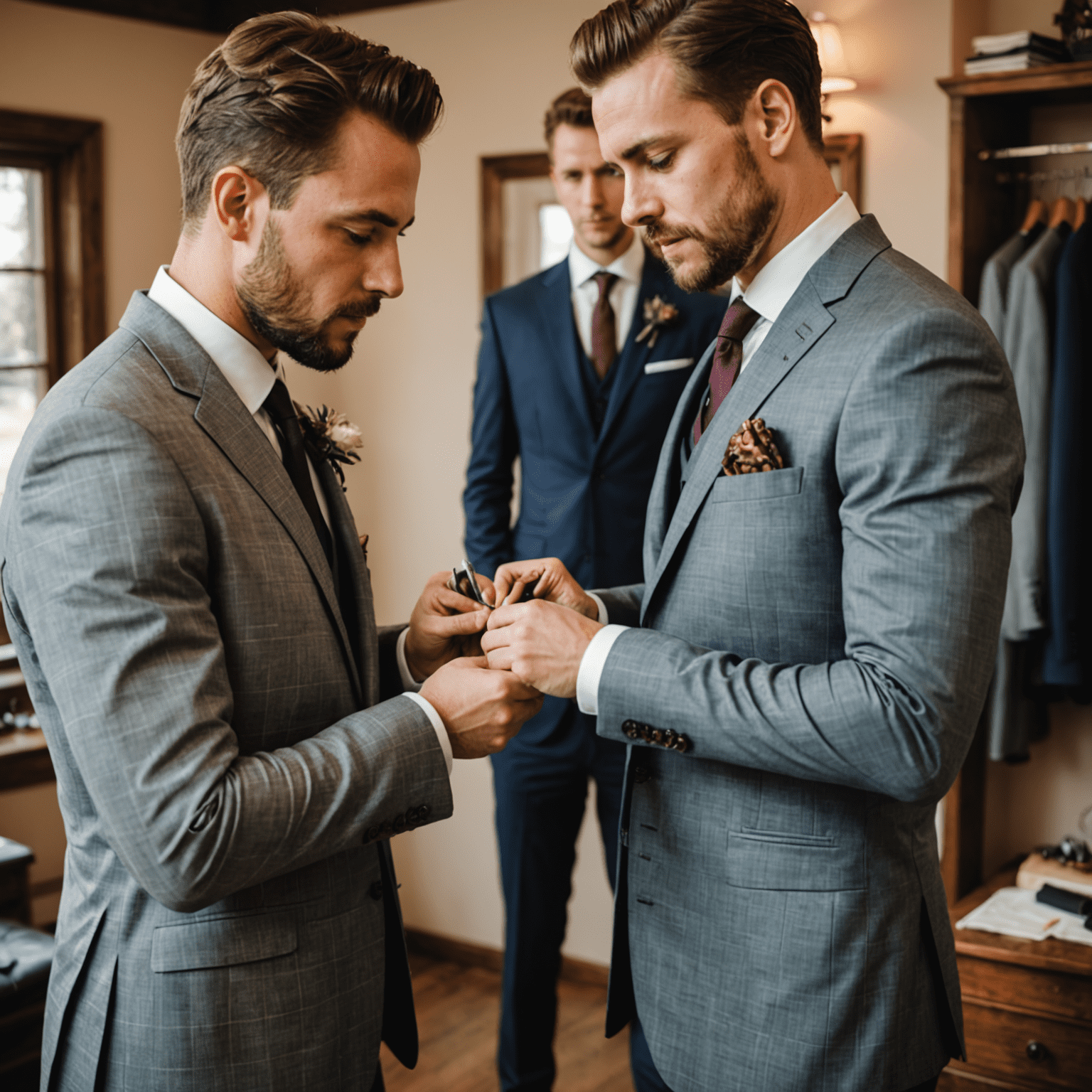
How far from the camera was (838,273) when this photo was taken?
1426 mm

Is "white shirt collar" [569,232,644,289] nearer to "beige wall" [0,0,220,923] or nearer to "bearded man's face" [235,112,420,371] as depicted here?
"bearded man's face" [235,112,420,371]

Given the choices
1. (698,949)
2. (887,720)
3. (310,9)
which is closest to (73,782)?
(698,949)

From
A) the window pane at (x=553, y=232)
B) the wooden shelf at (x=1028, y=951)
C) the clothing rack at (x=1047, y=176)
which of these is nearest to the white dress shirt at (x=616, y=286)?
the window pane at (x=553, y=232)

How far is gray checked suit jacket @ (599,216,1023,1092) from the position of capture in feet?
4.10

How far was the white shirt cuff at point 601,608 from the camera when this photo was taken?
A: 1.78m

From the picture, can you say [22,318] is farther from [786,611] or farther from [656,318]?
[786,611]

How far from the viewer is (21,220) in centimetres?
376

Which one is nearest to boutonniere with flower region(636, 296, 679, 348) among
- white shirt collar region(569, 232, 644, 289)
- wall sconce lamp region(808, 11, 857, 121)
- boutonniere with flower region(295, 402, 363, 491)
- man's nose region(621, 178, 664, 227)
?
white shirt collar region(569, 232, 644, 289)

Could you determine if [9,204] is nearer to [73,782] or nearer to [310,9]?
[310,9]

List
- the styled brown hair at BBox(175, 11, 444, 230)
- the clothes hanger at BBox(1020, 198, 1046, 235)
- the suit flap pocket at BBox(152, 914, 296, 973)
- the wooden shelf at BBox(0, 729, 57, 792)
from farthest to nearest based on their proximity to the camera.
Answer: the wooden shelf at BBox(0, 729, 57, 792) → the clothes hanger at BBox(1020, 198, 1046, 235) → the styled brown hair at BBox(175, 11, 444, 230) → the suit flap pocket at BBox(152, 914, 296, 973)

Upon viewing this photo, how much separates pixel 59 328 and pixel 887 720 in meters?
3.42

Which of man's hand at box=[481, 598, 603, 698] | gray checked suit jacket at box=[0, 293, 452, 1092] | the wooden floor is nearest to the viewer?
gray checked suit jacket at box=[0, 293, 452, 1092]

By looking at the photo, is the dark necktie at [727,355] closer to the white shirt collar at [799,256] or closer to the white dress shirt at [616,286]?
the white shirt collar at [799,256]

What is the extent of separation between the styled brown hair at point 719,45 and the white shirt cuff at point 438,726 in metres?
0.85
